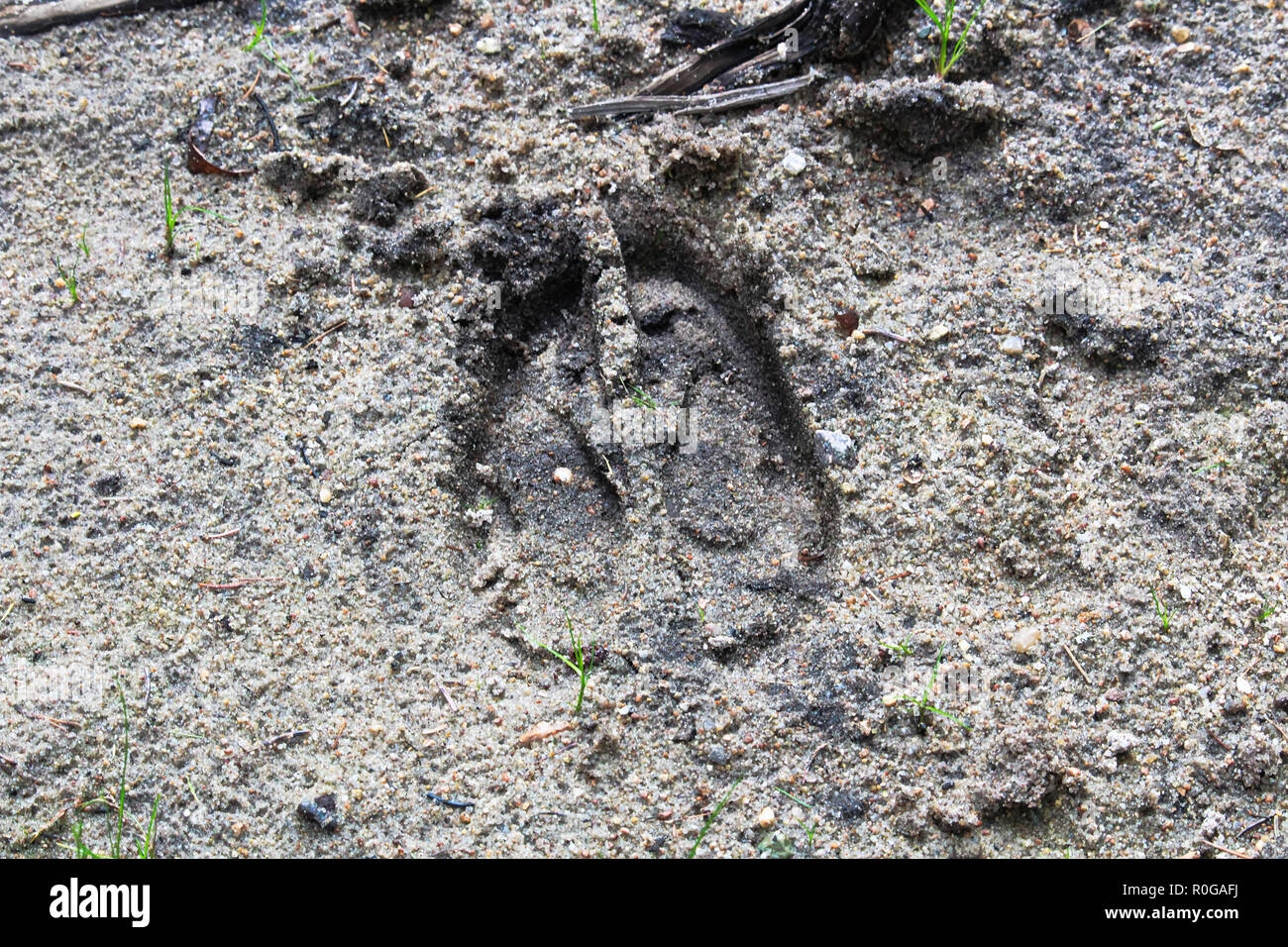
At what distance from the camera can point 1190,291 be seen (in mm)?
2012

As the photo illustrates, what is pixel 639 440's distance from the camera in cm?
197

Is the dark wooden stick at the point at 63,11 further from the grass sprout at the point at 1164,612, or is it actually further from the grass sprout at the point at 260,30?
the grass sprout at the point at 1164,612

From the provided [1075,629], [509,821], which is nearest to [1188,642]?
[1075,629]

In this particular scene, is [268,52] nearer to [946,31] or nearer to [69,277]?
[69,277]

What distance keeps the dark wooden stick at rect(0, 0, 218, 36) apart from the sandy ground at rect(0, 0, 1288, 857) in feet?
0.18

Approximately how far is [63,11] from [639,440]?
1674 mm

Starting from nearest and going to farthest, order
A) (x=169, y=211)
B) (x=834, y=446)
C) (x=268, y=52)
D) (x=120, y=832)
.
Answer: (x=120, y=832)
(x=834, y=446)
(x=169, y=211)
(x=268, y=52)

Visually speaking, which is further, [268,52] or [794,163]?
[268,52]

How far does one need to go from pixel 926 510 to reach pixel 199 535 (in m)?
1.33

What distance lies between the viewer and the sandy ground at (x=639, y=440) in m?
1.72

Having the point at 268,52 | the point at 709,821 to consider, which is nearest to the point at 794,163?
the point at 268,52

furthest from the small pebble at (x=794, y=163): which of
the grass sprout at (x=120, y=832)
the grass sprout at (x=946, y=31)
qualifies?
the grass sprout at (x=120, y=832)

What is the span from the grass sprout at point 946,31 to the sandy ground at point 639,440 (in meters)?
0.04
